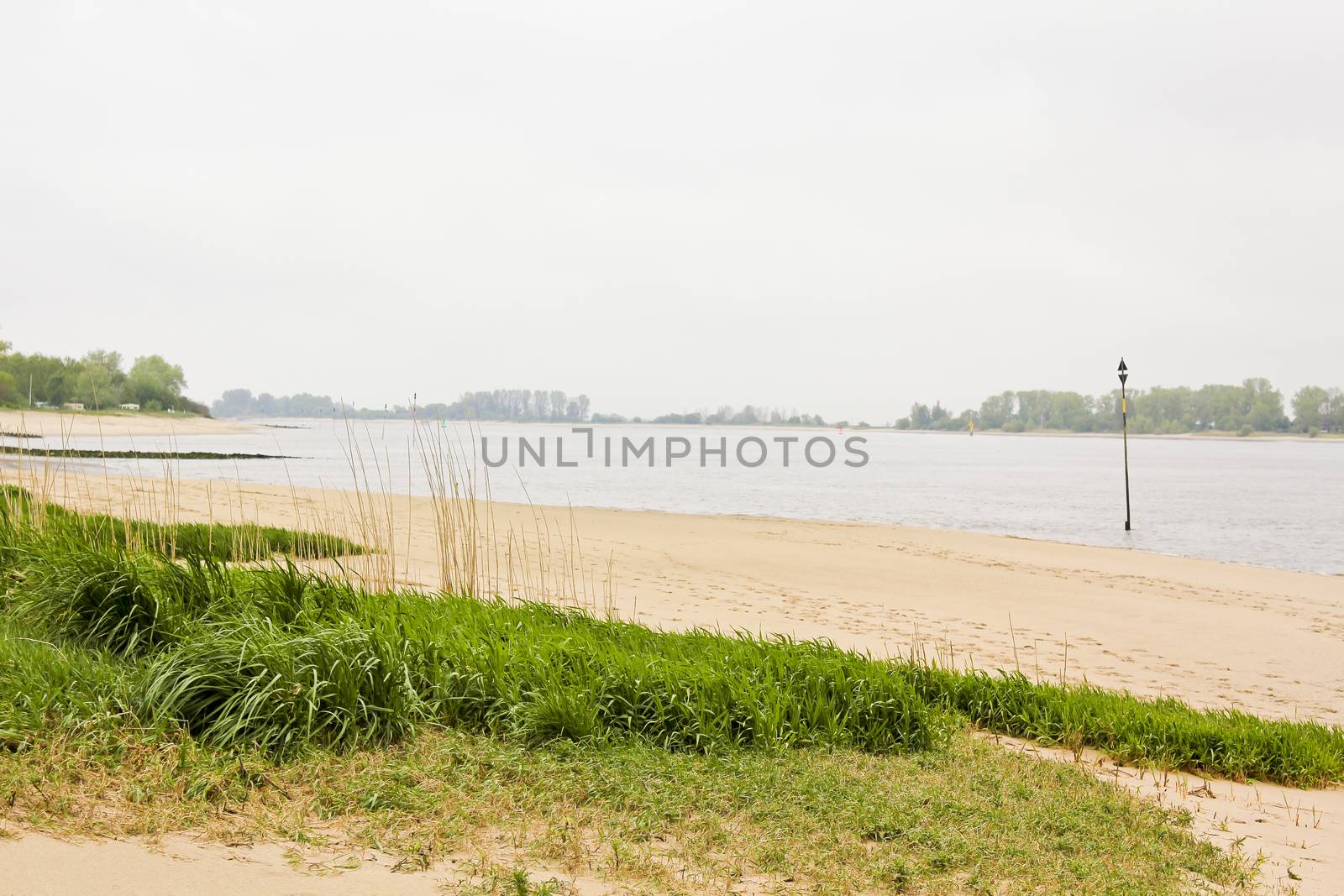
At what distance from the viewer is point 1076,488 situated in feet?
166

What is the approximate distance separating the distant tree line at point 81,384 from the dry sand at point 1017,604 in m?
53.8

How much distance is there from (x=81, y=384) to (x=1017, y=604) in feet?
278

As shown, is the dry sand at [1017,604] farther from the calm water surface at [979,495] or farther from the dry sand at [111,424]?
the dry sand at [111,424]

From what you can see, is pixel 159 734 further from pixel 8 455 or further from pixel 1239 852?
pixel 8 455

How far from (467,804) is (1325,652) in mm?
11989

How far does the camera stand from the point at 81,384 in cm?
7862

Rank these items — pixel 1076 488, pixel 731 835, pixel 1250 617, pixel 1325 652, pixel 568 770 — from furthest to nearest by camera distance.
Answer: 1. pixel 1076 488
2. pixel 1250 617
3. pixel 1325 652
4. pixel 568 770
5. pixel 731 835

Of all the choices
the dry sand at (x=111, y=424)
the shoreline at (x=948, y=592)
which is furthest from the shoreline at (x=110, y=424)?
the shoreline at (x=948, y=592)

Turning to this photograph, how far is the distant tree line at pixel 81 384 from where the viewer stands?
72.2m

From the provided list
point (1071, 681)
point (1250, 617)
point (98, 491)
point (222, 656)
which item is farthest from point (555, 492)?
point (222, 656)

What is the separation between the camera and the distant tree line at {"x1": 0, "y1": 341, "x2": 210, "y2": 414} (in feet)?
237

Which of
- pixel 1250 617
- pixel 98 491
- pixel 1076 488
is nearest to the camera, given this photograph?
pixel 1250 617
